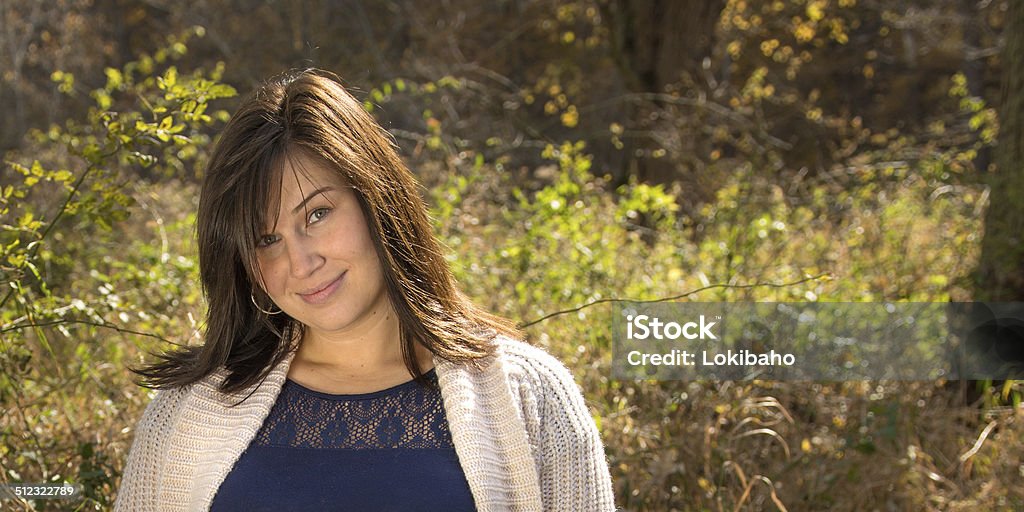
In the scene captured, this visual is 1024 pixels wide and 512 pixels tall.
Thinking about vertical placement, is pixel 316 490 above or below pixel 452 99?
below

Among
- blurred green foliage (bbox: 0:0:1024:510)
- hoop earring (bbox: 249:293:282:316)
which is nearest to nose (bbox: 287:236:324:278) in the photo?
hoop earring (bbox: 249:293:282:316)

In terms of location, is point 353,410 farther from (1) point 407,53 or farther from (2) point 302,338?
(1) point 407,53

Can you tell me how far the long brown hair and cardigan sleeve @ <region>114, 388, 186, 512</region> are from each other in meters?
0.07

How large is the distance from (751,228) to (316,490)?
133 inches

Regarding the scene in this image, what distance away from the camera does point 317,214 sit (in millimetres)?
2020

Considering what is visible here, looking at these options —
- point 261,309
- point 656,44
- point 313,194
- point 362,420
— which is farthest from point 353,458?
point 656,44

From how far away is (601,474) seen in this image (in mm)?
2076

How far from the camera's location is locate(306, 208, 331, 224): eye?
201 centimetres

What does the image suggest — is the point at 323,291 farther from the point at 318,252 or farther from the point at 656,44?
the point at 656,44

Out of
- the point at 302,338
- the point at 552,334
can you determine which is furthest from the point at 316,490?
the point at 552,334

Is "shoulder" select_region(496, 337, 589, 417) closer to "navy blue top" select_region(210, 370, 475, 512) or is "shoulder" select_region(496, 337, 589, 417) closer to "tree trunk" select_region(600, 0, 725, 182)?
"navy blue top" select_region(210, 370, 475, 512)

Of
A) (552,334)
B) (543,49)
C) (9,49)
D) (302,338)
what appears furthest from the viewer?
(543,49)

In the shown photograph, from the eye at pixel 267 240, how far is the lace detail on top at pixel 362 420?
0.30m

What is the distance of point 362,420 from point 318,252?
325 mm
